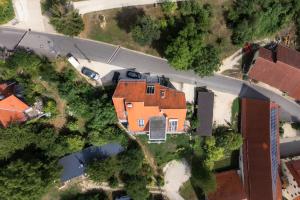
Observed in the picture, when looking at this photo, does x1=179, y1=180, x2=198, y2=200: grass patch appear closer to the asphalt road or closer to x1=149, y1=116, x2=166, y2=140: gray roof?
x1=149, y1=116, x2=166, y2=140: gray roof

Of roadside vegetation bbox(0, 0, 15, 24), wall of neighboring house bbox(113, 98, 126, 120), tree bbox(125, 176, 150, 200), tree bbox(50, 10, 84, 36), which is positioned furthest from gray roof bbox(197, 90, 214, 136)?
roadside vegetation bbox(0, 0, 15, 24)

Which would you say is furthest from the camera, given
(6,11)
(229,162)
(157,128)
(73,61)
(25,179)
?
(229,162)

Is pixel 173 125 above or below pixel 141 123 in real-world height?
below

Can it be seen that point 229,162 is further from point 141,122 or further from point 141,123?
point 141,122

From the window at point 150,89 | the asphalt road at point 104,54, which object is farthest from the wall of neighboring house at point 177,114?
the asphalt road at point 104,54

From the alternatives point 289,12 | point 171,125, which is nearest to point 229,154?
point 171,125

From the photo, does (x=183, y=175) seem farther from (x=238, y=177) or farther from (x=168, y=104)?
(x=168, y=104)

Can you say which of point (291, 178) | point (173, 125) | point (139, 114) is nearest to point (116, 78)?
point (139, 114)

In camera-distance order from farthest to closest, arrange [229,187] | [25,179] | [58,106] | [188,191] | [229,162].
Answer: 1. [229,162]
2. [188,191]
3. [58,106]
4. [229,187]
5. [25,179]
